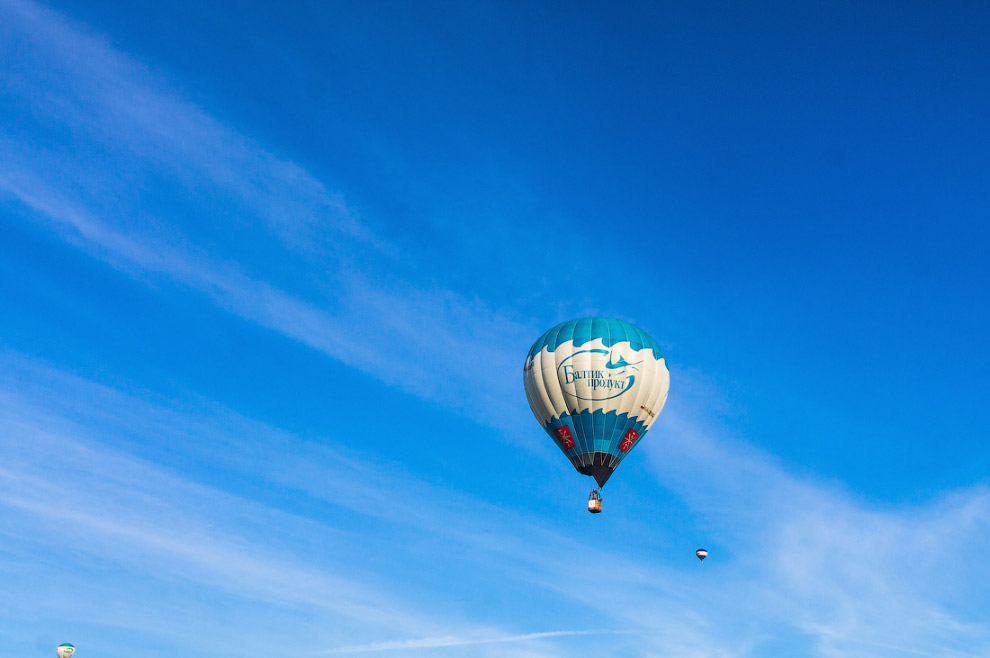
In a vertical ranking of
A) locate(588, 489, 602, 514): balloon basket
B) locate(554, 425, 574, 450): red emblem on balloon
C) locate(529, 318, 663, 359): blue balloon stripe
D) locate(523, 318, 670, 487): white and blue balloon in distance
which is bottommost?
locate(588, 489, 602, 514): balloon basket

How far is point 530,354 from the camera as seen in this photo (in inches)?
2778

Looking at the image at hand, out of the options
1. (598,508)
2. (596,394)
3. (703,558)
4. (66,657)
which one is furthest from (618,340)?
(66,657)

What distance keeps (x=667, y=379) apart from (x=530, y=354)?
34.8ft

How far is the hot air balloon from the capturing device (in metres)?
65.5

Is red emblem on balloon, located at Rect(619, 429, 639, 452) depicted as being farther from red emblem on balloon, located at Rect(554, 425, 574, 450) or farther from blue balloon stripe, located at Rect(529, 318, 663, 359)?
blue balloon stripe, located at Rect(529, 318, 663, 359)

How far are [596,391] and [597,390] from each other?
10 cm

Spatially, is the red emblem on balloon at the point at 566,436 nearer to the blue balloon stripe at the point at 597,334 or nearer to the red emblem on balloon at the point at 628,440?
the red emblem on balloon at the point at 628,440

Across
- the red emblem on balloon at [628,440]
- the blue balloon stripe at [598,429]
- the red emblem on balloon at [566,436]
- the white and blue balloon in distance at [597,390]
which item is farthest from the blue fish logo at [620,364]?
the red emblem on balloon at [566,436]

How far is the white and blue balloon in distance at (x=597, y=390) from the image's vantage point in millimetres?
65500

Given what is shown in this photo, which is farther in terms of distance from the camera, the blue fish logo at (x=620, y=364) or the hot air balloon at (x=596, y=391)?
the blue fish logo at (x=620, y=364)

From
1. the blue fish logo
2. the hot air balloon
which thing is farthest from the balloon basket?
the blue fish logo

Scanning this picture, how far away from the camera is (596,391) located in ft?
215

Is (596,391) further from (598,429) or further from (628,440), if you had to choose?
(628,440)

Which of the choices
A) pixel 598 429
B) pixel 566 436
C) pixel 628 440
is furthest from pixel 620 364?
pixel 566 436
